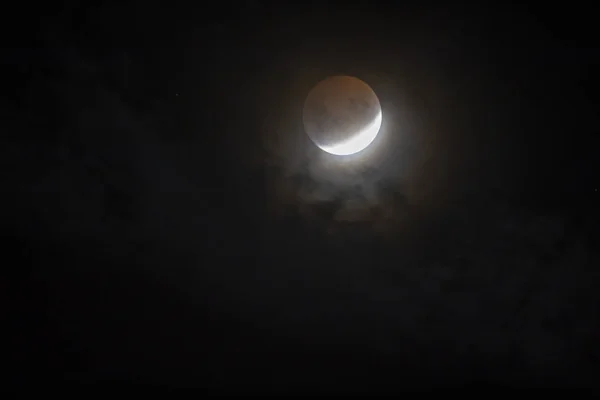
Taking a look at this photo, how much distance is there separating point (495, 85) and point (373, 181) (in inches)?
56.6

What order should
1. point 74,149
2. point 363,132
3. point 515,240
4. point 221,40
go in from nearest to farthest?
point 221,40
point 363,132
point 74,149
point 515,240

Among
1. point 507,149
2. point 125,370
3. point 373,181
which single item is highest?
point 507,149

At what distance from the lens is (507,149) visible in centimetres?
413

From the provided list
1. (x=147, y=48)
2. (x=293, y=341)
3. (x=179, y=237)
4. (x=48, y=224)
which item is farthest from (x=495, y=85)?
(x=48, y=224)

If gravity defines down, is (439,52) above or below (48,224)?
above

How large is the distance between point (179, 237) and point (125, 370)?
9.03ft

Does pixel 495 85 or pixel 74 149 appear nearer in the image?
pixel 495 85

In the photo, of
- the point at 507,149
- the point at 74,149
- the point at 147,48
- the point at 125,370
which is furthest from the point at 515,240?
the point at 125,370

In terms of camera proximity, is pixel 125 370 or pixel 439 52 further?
pixel 125 370

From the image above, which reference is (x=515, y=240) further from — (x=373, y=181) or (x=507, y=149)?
(x=373, y=181)

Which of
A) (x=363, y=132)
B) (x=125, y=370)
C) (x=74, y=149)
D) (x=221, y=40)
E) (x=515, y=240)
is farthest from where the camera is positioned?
(x=125, y=370)

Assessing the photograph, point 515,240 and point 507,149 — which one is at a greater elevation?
point 507,149

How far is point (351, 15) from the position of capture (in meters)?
3.53

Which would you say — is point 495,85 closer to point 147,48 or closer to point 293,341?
point 147,48
